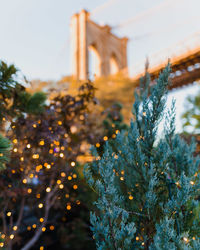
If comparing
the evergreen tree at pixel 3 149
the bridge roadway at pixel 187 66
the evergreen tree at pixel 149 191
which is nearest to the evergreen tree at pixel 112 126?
the evergreen tree at pixel 149 191

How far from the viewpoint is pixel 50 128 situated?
13.1ft

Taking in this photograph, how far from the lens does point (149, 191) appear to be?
2080 millimetres

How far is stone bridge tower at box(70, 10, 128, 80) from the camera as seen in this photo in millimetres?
25391

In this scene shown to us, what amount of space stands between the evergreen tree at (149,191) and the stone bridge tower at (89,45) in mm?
19807

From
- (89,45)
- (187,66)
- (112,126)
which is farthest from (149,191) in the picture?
(89,45)

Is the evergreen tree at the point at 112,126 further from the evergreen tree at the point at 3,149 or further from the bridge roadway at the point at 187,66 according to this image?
the bridge roadway at the point at 187,66

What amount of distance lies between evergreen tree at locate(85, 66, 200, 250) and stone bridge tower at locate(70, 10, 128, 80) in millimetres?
19807

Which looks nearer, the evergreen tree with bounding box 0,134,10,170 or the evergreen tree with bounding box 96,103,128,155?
the evergreen tree with bounding box 0,134,10,170

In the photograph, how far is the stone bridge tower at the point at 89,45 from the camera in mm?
25391

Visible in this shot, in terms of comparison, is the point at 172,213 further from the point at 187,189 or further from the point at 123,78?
the point at 123,78

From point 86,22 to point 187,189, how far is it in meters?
29.3

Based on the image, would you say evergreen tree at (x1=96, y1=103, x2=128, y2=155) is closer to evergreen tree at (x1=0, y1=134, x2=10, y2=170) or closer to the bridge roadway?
evergreen tree at (x1=0, y1=134, x2=10, y2=170)

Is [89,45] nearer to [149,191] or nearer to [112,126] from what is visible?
[112,126]

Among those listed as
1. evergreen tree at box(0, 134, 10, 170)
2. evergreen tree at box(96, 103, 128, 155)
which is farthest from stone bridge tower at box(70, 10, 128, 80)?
evergreen tree at box(0, 134, 10, 170)
